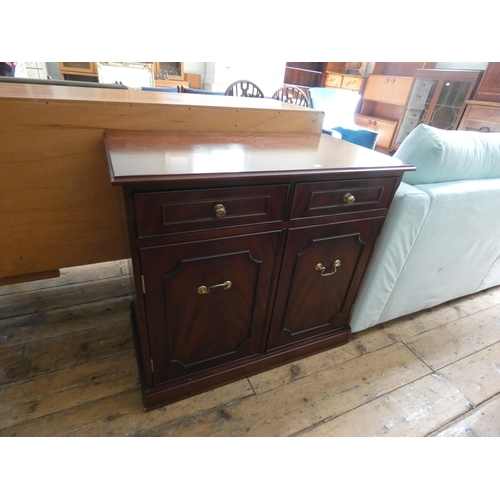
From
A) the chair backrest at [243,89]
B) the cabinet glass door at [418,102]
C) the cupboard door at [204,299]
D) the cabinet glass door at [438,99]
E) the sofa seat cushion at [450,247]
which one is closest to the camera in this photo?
the cupboard door at [204,299]

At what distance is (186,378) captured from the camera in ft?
3.12

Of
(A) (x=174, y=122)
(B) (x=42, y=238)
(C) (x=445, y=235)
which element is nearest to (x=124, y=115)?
(A) (x=174, y=122)

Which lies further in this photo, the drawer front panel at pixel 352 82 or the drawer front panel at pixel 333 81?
the drawer front panel at pixel 333 81

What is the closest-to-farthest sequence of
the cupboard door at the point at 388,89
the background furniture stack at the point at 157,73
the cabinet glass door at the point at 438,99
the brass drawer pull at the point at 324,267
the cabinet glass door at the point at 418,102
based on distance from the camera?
the brass drawer pull at the point at 324,267 < the cabinet glass door at the point at 438,99 < the cabinet glass door at the point at 418,102 < the cupboard door at the point at 388,89 < the background furniture stack at the point at 157,73

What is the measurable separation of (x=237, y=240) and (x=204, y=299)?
0.20 metres

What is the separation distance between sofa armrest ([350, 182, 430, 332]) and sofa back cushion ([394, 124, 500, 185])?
11 centimetres

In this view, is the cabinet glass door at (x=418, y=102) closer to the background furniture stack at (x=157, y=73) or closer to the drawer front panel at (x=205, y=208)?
the background furniture stack at (x=157, y=73)

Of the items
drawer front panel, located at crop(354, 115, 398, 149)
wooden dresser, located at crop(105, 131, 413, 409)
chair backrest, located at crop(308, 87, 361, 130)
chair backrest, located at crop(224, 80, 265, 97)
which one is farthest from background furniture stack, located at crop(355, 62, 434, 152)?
wooden dresser, located at crop(105, 131, 413, 409)

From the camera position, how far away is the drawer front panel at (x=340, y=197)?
78 cm

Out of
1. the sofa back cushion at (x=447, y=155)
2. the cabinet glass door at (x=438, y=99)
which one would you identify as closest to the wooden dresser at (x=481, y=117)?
the cabinet glass door at (x=438, y=99)

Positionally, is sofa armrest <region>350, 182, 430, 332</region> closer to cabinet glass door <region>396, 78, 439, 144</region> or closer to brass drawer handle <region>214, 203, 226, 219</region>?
brass drawer handle <region>214, 203, 226, 219</region>

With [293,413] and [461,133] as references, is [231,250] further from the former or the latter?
[461,133]

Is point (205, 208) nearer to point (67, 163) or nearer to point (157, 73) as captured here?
point (67, 163)

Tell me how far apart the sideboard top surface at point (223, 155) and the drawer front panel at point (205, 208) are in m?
0.05
